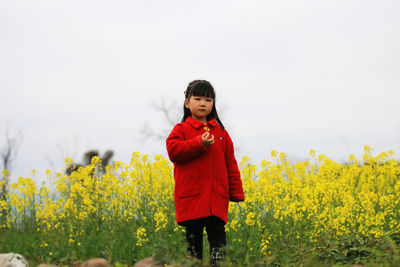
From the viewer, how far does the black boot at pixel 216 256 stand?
151 inches

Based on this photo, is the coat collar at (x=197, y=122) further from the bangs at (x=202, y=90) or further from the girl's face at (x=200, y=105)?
the bangs at (x=202, y=90)

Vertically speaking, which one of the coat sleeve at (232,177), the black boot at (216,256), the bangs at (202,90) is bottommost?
the black boot at (216,256)

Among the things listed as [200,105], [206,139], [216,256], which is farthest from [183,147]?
[216,256]

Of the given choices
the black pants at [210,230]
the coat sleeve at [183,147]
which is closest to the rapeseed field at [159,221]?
the black pants at [210,230]

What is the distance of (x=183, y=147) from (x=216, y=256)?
1.08 meters

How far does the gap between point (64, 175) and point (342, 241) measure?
4.07m

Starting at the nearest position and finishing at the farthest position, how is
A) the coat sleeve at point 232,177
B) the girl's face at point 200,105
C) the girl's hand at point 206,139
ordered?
1. the girl's hand at point 206,139
2. the girl's face at point 200,105
3. the coat sleeve at point 232,177

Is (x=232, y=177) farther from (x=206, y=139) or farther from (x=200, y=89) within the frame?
(x=200, y=89)

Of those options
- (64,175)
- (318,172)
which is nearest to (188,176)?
(64,175)

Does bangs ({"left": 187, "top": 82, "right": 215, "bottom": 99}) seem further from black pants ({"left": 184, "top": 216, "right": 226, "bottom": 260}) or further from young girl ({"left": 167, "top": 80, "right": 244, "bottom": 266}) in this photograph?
black pants ({"left": 184, "top": 216, "right": 226, "bottom": 260})

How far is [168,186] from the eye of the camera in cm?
588

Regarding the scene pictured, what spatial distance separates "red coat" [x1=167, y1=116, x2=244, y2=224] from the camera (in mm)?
3758

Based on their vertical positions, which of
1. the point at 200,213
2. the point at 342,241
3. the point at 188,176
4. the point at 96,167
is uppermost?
the point at 96,167

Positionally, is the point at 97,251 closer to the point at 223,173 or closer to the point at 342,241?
the point at 223,173
